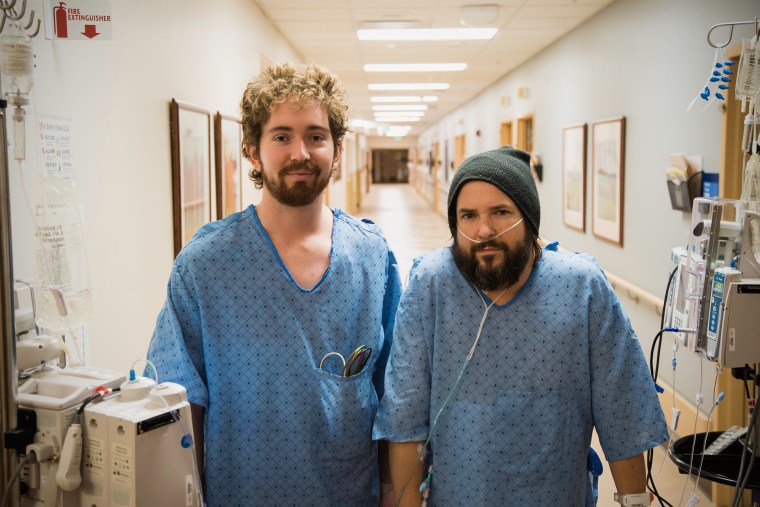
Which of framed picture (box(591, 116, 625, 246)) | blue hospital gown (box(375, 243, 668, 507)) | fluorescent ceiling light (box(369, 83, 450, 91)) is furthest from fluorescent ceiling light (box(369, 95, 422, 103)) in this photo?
blue hospital gown (box(375, 243, 668, 507))

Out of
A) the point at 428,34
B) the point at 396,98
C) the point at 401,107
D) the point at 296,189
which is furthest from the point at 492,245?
the point at 401,107

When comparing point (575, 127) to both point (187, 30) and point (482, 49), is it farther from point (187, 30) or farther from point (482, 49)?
point (187, 30)

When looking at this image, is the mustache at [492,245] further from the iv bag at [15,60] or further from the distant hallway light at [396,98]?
the distant hallway light at [396,98]

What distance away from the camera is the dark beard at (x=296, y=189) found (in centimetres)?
160

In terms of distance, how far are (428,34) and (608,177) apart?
78.5 inches

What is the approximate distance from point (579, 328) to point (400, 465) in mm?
497

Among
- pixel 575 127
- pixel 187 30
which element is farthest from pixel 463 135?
pixel 187 30

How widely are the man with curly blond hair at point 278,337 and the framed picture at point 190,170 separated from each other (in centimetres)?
132

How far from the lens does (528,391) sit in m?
1.48

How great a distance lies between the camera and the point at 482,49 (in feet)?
21.7

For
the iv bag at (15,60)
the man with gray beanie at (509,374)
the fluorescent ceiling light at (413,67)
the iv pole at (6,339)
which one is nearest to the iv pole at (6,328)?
the iv pole at (6,339)

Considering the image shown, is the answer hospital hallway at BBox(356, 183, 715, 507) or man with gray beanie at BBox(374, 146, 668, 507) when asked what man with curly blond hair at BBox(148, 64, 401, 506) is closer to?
man with gray beanie at BBox(374, 146, 668, 507)

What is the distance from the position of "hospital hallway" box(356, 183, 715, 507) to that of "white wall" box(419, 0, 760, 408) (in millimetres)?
452

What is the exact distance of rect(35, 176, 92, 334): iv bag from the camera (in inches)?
64.7
